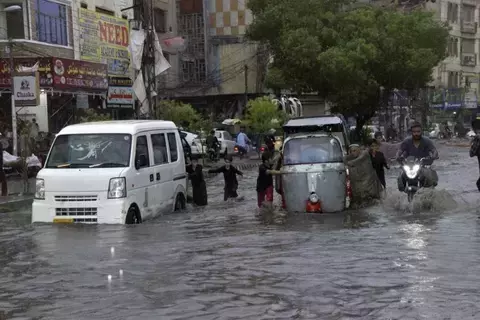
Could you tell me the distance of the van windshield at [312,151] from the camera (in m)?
→ 13.5

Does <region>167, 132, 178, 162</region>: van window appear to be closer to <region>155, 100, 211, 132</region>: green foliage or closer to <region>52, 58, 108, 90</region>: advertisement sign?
<region>52, 58, 108, 90</region>: advertisement sign

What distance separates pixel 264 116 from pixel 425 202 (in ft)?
86.3

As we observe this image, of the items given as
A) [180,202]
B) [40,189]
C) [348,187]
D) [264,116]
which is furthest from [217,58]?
[40,189]

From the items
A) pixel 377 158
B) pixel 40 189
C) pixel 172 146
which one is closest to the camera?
pixel 40 189

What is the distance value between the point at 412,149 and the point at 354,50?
18.7 meters

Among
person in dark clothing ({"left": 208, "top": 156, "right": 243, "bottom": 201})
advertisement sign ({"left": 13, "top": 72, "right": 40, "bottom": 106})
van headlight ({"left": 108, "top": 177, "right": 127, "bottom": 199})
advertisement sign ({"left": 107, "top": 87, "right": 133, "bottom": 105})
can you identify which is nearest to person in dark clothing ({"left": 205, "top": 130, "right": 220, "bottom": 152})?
advertisement sign ({"left": 107, "top": 87, "right": 133, "bottom": 105})

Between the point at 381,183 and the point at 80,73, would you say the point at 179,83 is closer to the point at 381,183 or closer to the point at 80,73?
the point at 80,73

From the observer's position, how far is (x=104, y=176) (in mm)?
11242

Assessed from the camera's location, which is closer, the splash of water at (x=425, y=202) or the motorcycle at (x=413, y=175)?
the motorcycle at (x=413, y=175)

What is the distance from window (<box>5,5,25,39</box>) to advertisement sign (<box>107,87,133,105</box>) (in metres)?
4.70

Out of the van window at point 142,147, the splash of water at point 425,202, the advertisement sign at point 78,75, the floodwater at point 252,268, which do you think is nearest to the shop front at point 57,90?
the advertisement sign at point 78,75

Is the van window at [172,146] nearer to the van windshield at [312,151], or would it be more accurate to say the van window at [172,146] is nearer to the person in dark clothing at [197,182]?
the person in dark clothing at [197,182]

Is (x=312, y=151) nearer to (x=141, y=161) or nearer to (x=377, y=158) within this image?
(x=377, y=158)

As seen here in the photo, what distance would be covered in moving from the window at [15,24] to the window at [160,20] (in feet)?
56.3
